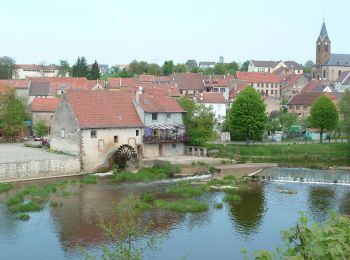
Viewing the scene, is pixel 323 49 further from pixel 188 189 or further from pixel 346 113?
pixel 188 189

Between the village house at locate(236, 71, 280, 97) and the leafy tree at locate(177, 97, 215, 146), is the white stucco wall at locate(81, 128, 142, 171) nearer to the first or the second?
the leafy tree at locate(177, 97, 215, 146)

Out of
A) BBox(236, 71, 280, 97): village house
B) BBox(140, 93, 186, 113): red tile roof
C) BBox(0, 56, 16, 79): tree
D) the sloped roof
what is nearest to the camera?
BBox(140, 93, 186, 113): red tile roof

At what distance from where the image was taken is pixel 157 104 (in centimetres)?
4934

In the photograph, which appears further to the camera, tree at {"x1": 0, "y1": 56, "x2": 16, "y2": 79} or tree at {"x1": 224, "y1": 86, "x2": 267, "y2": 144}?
tree at {"x1": 0, "y1": 56, "x2": 16, "y2": 79}

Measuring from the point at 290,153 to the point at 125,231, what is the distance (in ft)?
128

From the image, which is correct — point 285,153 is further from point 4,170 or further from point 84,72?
point 84,72

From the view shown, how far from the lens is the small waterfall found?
41.3m

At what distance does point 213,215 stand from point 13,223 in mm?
11221

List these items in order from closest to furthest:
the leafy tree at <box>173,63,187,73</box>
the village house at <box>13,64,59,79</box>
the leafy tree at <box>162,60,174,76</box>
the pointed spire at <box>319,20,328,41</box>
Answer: the pointed spire at <box>319,20,328,41</box>
the leafy tree at <box>162,60,174,76</box>
the leafy tree at <box>173,63,187,73</box>
the village house at <box>13,64,59,79</box>

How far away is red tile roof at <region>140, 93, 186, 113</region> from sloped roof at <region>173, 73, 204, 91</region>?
140 ft

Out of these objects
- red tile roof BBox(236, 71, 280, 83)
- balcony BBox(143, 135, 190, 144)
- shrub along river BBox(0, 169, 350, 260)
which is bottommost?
shrub along river BBox(0, 169, 350, 260)

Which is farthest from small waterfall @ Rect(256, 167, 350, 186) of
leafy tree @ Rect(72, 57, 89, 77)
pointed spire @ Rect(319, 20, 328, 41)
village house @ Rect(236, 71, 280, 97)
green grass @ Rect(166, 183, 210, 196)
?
pointed spire @ Rect(319, 20, 328, 41)

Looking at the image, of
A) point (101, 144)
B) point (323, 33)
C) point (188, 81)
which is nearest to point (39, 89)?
point (188, 81)

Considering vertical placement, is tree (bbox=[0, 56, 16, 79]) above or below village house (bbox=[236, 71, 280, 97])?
above
